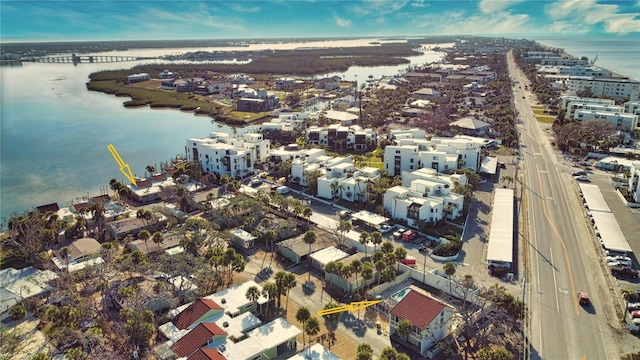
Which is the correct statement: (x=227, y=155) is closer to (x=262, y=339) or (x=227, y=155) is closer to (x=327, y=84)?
(x=262, y=339)

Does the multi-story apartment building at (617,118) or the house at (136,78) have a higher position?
the house at (136,78)

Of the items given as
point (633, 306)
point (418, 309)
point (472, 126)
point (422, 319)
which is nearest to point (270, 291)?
point (418, 309)

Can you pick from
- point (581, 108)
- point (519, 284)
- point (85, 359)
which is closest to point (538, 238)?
point (519, 284)

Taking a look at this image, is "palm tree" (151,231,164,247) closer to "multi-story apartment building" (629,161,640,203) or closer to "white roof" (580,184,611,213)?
"white roof" (580,184,611,213)

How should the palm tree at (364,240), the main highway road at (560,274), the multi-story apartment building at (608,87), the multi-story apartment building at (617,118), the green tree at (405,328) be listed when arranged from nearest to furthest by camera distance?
1. the green tree at (405,328)
2. the main highway road at (560,274)
3. the palm tree at (364,240)
4. the multi-story apartment building at (617,118)
5. the multi-story apartment building at (608,87)

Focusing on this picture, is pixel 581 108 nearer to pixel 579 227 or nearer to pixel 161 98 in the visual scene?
pixel 579 227

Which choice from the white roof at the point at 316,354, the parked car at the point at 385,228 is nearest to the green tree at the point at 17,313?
the white roof at the point at 316,354

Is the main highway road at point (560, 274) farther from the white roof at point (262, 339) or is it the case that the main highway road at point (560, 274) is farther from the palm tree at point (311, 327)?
the white roof at point (262, 339)
